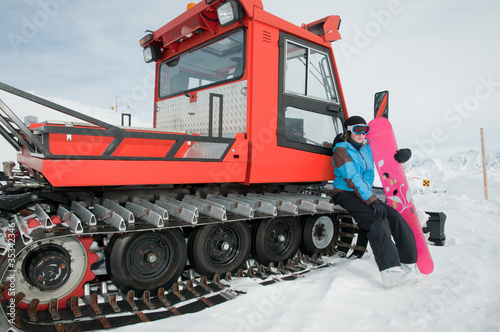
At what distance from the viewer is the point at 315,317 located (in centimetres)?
287

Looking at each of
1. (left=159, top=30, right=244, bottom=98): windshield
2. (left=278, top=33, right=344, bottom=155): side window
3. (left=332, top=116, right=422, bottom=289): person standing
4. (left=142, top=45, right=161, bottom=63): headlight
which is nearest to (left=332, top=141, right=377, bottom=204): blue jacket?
(left=332, top=116, right=422, bottom=289): person standing

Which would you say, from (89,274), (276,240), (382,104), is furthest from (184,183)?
(382,104)

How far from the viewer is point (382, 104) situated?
4.54 metres

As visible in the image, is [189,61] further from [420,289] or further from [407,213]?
[420,289]

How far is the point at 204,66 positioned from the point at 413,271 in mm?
3510

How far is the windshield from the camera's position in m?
4.02

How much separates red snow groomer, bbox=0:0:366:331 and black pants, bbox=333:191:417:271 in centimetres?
38

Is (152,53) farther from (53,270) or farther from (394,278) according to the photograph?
(394,278)

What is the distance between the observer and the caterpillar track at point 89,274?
106 inches

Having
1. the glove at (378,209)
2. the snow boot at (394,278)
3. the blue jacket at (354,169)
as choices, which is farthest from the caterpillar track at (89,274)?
the snow boot at (394,278)

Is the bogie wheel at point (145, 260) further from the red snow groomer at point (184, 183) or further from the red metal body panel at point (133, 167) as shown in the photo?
the red metal body panel at point (133, 167)

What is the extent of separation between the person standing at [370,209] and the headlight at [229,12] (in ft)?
5.78

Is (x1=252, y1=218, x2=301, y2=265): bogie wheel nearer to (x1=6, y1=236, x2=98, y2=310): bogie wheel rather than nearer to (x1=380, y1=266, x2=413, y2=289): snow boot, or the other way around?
(x1=380, y1=266, x2=413, y2=289): snow boot

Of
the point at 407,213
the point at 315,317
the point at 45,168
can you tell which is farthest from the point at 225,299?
the point at 407,213
